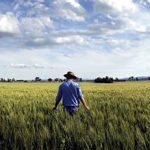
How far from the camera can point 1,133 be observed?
8859mm

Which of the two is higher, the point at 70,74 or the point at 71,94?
the point at 70,74

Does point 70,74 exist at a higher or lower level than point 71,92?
higher

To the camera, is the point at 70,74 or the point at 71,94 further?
the point at 71,94

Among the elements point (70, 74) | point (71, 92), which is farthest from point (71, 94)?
point (70, 74)

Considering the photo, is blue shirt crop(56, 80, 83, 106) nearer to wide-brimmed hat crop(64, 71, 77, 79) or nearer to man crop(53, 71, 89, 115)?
man crop(53, 71, 89, 115)

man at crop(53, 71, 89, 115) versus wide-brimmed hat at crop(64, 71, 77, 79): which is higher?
wide-brimmed hat at crop(64, 71, 77, 79)

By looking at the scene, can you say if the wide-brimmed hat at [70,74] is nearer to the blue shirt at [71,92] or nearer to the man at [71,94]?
the man at [71,94]

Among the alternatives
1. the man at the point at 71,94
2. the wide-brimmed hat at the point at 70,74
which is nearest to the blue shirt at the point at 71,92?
the man at the point at 71,94

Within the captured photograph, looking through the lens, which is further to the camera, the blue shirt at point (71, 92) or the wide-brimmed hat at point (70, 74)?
the blue shirt at point (71, 92)

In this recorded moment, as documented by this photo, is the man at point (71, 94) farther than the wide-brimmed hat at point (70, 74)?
Yes

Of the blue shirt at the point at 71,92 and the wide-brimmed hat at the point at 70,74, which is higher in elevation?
the wide-brimmed hat at the point at 70,74

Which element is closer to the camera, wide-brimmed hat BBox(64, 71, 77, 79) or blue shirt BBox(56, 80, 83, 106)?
wide-brimmed hat BBox(64, 71, 77, 79)

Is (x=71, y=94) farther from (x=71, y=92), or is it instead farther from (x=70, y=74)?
(x=70, y=74)

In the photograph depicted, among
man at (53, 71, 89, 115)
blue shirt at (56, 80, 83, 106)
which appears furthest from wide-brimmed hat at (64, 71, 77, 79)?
blue shirt at (56, 80, 83, 106)
